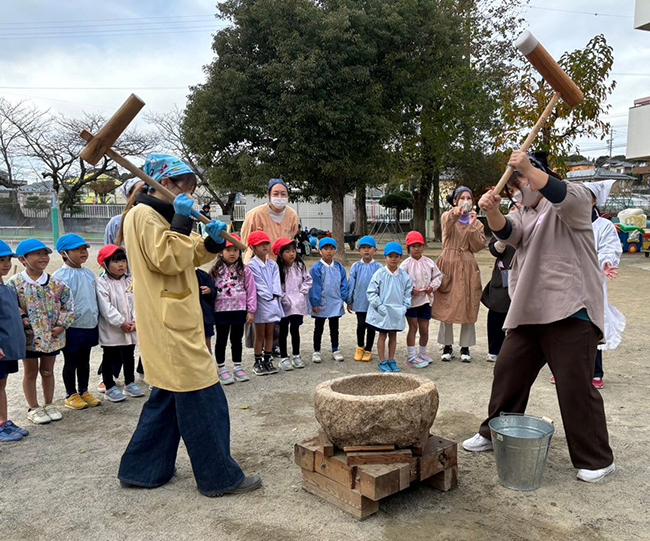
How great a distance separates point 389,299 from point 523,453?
9.23 feet

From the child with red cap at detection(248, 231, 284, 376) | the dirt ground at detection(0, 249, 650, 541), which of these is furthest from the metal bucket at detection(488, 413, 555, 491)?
the child with red cap at detection(248, 231, 284, 376)

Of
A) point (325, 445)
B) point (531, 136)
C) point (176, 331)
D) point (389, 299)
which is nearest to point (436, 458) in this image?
point (325, 445)

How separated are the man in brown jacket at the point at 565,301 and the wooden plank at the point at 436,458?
782 mm

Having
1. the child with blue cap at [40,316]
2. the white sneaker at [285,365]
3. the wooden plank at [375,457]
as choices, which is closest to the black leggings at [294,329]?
the white sneaker at [285,365]

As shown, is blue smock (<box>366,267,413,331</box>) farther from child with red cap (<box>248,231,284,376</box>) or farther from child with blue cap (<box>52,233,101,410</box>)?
child with blue cap (<box>52,233,101,410</box>)

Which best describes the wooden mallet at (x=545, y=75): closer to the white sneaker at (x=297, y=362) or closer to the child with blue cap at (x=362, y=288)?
the child with blue cap at (x=362, y=288)

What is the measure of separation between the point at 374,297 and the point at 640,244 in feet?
56.1

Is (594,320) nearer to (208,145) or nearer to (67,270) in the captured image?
(67,270)

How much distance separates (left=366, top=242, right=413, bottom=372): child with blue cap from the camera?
232 inches

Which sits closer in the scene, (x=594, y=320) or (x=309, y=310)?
(x=594, y=320)

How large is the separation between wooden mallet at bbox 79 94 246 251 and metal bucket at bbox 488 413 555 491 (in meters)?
1.95

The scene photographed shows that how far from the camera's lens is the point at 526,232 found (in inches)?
143

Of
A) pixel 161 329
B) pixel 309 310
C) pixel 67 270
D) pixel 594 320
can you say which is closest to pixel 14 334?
pixel 67 270

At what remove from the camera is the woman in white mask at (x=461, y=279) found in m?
6.20
